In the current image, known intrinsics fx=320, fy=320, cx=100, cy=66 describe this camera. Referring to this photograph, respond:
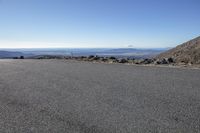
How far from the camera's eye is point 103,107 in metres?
6.49

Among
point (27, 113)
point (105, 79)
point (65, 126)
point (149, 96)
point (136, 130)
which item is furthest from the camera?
point (105, 79)

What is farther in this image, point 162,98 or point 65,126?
point 162,98

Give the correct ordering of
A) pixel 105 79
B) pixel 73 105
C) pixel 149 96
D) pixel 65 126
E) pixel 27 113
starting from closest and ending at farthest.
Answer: pixel 65 126, pixel 27 113, pixel 73 105, pixel 149 96, pixel 105 79

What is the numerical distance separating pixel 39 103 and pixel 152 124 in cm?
293

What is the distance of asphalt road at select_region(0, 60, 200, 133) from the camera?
16.7ft

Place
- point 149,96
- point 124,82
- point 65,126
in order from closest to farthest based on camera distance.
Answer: point 65,126 → point 149,96 → point 124,82

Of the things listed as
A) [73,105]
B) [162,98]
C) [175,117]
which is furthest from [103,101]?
[175,117]

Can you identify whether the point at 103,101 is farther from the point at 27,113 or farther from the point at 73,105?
the point at 27,113

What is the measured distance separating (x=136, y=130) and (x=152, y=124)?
0.40m

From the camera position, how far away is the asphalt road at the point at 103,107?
5082mm

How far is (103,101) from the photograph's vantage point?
7086mm

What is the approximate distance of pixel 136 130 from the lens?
4.86m

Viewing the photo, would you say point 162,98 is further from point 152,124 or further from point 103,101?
point 152,124

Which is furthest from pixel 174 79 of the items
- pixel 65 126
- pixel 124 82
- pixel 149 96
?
pixel 65 126
